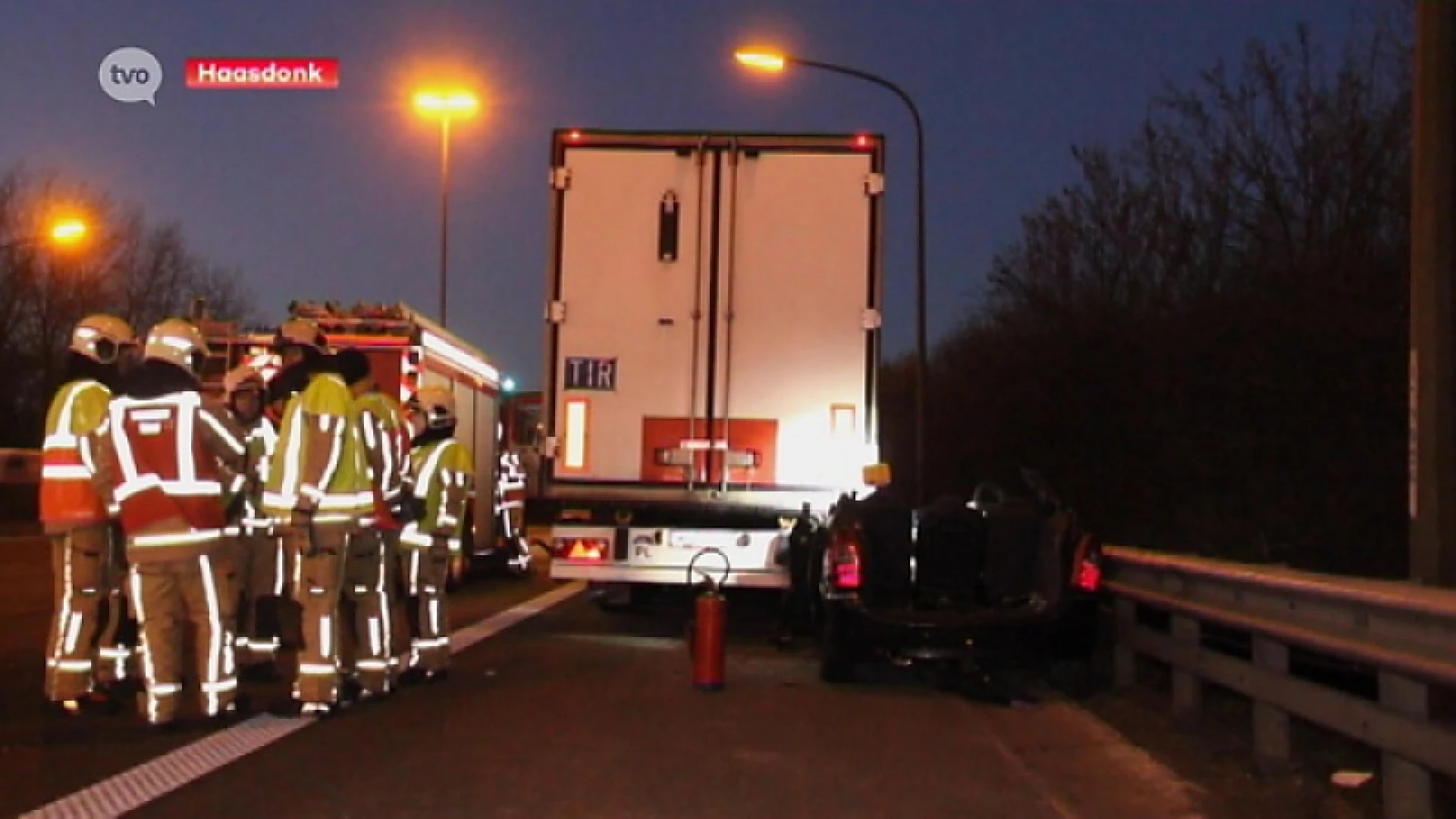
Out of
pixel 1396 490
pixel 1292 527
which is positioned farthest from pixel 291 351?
pixel 1292 527

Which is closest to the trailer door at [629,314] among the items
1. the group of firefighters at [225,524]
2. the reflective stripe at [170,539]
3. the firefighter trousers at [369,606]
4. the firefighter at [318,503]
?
the group of firefighters at [225,524]

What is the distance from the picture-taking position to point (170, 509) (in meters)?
8.63

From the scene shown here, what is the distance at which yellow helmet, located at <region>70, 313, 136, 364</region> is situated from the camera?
935cm

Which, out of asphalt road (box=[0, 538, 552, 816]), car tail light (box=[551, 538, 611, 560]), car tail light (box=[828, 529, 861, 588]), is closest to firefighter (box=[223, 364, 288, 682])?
asphalt road (box=[0, 538, 552, 816])

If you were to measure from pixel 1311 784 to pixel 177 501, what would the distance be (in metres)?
5.82

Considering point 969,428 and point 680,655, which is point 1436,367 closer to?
point 680,655

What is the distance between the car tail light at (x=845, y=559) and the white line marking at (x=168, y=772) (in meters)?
3.43

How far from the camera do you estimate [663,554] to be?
546 inches

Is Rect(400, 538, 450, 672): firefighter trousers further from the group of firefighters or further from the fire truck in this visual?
the fire truck

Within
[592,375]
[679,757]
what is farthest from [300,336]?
[592,375]

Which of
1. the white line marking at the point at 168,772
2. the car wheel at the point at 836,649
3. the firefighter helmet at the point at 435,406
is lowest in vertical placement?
the white line marking at the point at 168,772

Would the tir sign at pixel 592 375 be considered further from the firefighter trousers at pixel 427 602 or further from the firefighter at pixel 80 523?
the firefighter at pixel 80 523

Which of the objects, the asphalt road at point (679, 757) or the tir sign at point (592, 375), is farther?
the tir sign at point (592, 375)

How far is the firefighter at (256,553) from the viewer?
1048 cm
